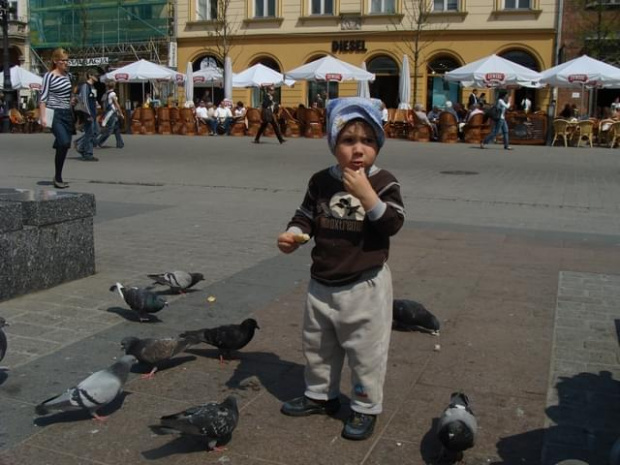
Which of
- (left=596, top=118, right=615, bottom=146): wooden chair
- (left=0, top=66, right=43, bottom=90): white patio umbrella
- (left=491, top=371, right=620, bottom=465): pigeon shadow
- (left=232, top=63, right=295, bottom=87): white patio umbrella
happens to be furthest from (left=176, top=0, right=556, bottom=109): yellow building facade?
(left=491, top=371, right=620, bottom=465): pigeon shadow

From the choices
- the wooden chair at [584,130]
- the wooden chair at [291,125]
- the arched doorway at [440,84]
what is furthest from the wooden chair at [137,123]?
the wooden chair at [584,130]

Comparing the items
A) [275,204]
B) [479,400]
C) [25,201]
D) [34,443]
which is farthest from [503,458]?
[275,204]

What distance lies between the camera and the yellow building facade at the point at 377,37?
32844 mm

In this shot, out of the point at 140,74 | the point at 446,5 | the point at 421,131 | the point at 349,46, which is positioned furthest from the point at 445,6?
the point at 140,74

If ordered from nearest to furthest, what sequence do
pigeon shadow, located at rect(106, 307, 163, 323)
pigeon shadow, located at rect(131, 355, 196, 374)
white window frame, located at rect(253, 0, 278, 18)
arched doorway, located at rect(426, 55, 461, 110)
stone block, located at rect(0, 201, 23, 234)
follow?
pigeon shadow, located at rect(131, 355, 196, 374) → pigeon shadow, located at rect(106, 307, 163, 323) → stone block, located at rect(0, 201, 23, 234) → arched doorway, located at rect(426, 55, 461, 110) → white window frame, located at rect(253, 0, 278, 18)

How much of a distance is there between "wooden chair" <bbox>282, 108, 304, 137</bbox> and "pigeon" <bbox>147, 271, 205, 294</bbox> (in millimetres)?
21988

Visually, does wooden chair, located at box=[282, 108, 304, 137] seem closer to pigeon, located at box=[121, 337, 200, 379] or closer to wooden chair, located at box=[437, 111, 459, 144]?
wooden chair, located at box=[437, 111, 459, 144]

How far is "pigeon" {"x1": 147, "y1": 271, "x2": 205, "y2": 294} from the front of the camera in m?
5.12

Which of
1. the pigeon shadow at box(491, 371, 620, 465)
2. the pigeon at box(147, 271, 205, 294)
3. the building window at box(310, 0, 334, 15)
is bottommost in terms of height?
the pigeon shadow at box(491, 371, 620, 465)

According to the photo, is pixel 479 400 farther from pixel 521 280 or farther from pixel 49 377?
pixel 521 280

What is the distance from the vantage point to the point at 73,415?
10.8ft

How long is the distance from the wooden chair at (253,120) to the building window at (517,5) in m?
13.9

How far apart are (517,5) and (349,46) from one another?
8.26 metres

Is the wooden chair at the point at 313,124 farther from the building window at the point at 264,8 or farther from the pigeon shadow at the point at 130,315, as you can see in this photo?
the pigeon shadow at the point at 130,315
